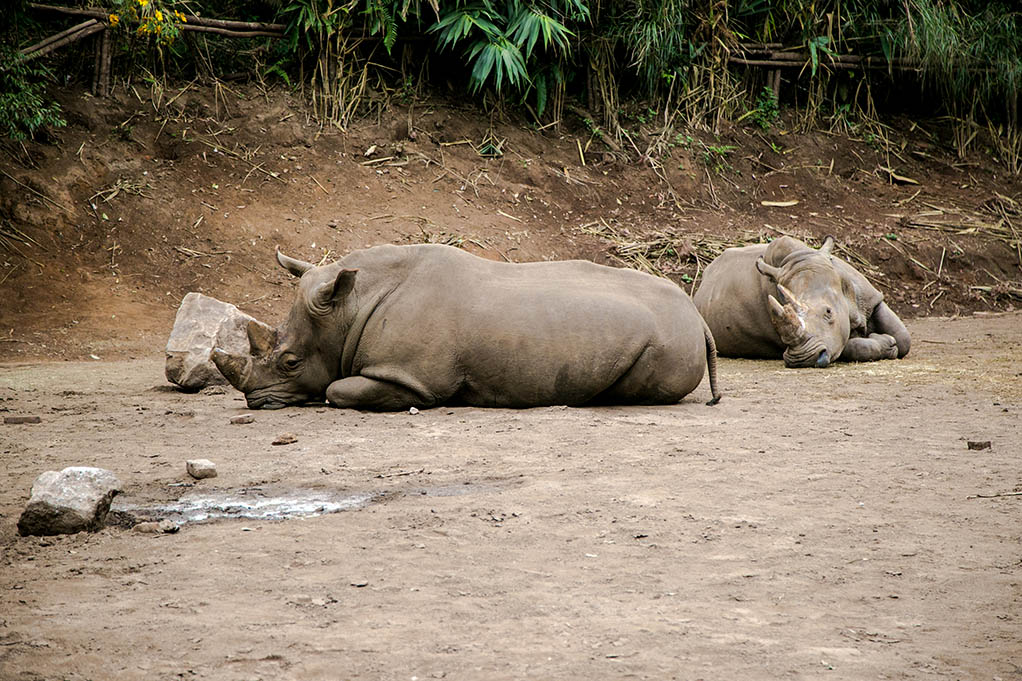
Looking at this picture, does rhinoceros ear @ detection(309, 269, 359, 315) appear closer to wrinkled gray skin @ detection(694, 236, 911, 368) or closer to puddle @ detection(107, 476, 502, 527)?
puddle @ detection(107, 476, 502, 527)

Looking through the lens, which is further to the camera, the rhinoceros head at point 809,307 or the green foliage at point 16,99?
the green foliage at point 16,99

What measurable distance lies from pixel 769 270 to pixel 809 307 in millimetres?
503

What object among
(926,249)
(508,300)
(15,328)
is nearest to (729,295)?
(508,300)

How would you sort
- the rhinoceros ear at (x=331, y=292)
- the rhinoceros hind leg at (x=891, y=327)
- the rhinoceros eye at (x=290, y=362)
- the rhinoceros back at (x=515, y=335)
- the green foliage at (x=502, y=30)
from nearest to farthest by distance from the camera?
1. the rhinoceros back at (x=515, y=335)
2. the rhinoceros ear at (x=331, y=292)
3. the rhinoceros eye at (x=290, y=362)
4. the rhinoceros hind leg at (x=891, y=327)
5. the green foliage at (x=502, y=30)

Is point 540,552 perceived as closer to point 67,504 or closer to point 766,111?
point 67,504

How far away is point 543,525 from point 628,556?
0.48 m

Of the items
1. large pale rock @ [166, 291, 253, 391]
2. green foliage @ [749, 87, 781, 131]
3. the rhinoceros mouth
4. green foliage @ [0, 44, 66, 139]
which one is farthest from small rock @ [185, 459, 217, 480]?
green foliage @ [749, 87, 781, 131]

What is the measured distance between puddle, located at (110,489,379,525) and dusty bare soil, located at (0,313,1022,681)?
84 mm

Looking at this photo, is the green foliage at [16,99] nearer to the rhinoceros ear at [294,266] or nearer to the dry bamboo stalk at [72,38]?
the dry bamboo stalk at [72,38]

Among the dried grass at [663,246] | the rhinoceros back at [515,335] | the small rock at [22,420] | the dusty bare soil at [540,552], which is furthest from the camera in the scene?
the dried grass at [663,246]

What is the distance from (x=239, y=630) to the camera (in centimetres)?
318

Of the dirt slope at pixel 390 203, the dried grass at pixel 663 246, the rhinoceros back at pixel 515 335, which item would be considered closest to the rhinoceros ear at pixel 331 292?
the rhinoceros back at pixel 515 335

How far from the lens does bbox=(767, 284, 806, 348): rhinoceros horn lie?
884cm

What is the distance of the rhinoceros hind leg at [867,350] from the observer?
30.3 feet
